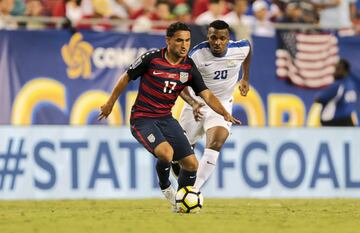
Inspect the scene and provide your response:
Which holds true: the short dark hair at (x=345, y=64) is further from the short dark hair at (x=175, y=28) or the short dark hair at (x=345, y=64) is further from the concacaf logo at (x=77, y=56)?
the short dark hair at (x=175, y=28)

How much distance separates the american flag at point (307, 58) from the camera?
65.5ft

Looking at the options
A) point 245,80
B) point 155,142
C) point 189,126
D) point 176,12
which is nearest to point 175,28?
point 155,142

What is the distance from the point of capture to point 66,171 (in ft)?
53.4

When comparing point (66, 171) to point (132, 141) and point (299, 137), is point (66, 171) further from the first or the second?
point (299, 137)

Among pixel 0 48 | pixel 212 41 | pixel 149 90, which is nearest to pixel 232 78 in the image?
pixel 212 41

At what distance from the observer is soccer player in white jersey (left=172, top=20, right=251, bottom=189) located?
13219 mm

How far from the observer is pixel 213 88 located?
1375 centimetres

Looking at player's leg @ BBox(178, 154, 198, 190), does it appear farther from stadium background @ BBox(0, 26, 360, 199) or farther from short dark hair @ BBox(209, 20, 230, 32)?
stadium background @ BBox(0, 26, 360, 199)

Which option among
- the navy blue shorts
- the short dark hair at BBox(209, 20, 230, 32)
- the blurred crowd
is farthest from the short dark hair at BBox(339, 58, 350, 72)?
the navy blue shorts

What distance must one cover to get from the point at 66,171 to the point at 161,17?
4.70m

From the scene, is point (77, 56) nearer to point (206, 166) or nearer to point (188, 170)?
point (206, 166)

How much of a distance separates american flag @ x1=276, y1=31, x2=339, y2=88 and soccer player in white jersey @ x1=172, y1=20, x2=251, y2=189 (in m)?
5.96

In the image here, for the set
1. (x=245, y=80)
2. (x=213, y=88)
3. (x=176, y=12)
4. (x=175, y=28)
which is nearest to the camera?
(x=175, y=28)

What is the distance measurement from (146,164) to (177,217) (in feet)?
17.4
